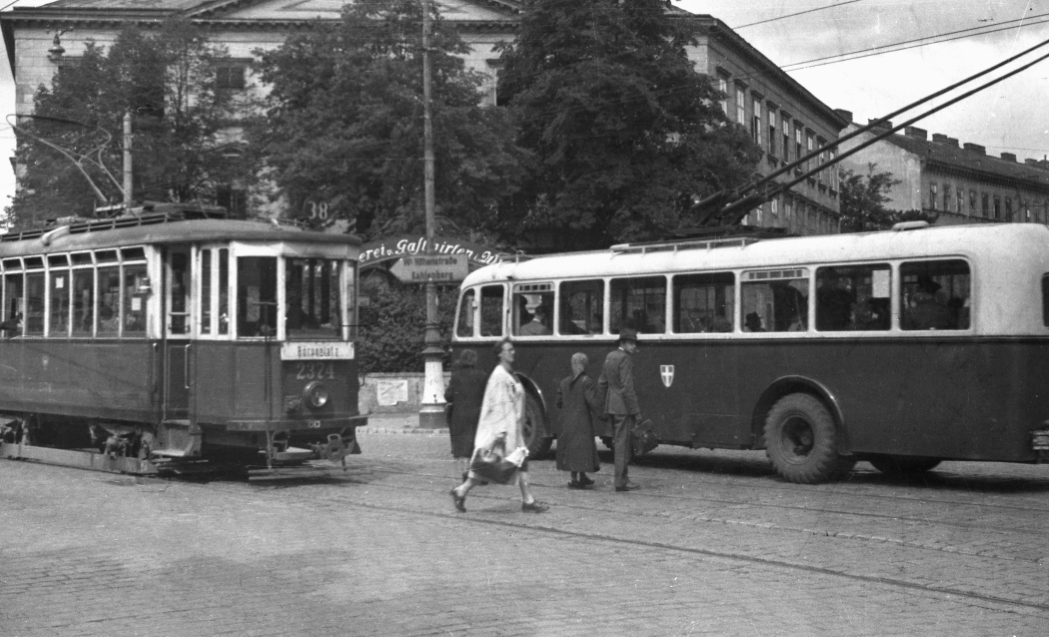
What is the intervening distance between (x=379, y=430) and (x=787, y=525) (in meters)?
15.7

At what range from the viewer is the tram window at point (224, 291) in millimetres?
15992

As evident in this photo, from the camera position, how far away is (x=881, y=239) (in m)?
15.3

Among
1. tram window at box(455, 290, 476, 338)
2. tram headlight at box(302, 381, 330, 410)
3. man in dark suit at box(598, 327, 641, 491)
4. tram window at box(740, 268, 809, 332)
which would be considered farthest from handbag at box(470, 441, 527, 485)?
tram window at box(455, 290, 476, 338)

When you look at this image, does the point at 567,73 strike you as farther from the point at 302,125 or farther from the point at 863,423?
the point at 863,423

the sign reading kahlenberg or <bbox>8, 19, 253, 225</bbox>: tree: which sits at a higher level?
<bbox>8, 19, 253, 225</bbox>: tree

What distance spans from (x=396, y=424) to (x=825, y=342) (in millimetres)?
14088

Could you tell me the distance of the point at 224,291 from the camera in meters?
16.1

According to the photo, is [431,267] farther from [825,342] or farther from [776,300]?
[825,342]

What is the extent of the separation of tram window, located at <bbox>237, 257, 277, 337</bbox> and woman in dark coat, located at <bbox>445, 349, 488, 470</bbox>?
7.27ft

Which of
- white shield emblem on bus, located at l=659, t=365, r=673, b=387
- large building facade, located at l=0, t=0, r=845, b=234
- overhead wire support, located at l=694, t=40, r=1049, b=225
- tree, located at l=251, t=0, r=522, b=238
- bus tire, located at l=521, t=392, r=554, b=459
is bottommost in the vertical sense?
bus tire, located at l=521, t=392, r=554, b=459

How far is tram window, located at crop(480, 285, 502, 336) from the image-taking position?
65.7ft

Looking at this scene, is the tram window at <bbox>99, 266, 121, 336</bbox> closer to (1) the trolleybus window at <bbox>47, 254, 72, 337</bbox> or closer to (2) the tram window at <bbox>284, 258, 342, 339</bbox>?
(1) the trolleybus window at <bbox>47, 254, 72, 337</bbox>

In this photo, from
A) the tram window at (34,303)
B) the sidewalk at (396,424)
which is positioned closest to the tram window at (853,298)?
the tram window at (34,303)

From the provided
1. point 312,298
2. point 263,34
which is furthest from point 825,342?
point 263,34
